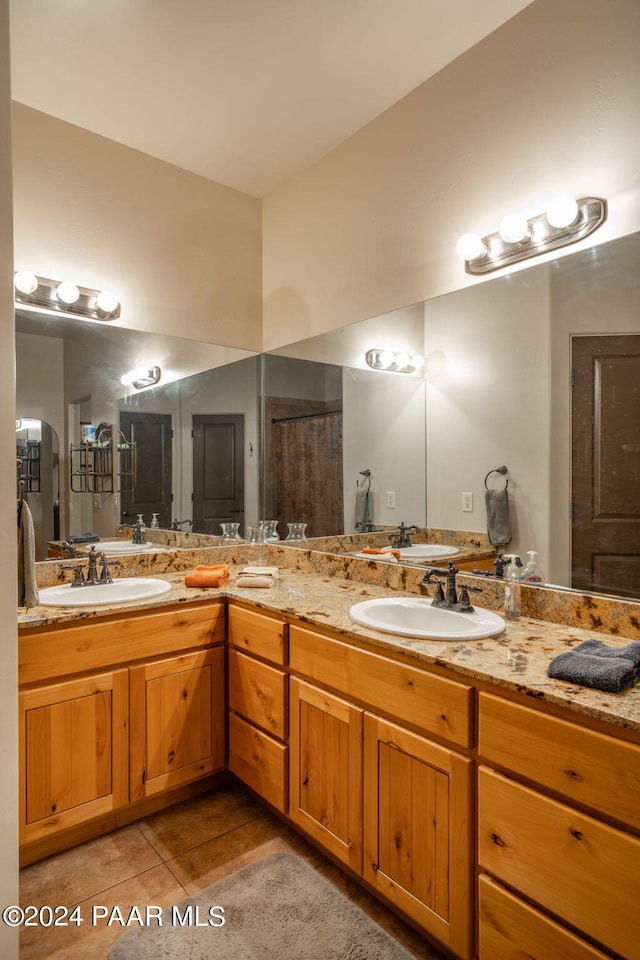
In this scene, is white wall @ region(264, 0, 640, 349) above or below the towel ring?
above

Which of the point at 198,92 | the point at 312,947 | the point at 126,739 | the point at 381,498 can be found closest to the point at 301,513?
the point at 381,498

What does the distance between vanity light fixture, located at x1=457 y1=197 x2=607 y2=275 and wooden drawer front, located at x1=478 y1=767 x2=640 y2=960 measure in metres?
1.57

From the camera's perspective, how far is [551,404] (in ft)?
5.67

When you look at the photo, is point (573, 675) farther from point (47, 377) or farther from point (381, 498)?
point (47, 377)

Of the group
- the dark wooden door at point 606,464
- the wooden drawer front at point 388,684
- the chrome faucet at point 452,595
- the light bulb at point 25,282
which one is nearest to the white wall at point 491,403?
the dark wooden door at point 606,464

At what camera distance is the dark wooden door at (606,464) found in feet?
5.05

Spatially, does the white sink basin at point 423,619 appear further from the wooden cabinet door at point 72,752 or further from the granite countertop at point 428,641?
the wooden cabinet door at point 72,752

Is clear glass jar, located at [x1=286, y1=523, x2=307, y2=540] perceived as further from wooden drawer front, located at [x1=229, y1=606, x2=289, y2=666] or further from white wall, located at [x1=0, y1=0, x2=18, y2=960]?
white wall, located at [x1=0, y1=0, x2=18, y2=960]

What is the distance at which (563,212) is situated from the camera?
5.47ft

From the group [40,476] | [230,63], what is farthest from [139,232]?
[40,476]

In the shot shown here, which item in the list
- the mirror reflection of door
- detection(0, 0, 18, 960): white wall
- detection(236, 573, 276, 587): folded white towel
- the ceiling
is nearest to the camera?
detection(0, 0, 18, 960): white wall

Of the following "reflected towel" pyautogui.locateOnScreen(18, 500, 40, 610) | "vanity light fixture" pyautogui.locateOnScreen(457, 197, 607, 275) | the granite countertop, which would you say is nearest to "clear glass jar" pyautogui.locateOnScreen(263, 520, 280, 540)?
the granite countertop

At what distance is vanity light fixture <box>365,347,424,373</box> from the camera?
2.22 metres

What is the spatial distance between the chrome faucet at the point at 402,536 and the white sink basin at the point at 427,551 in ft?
0.07
